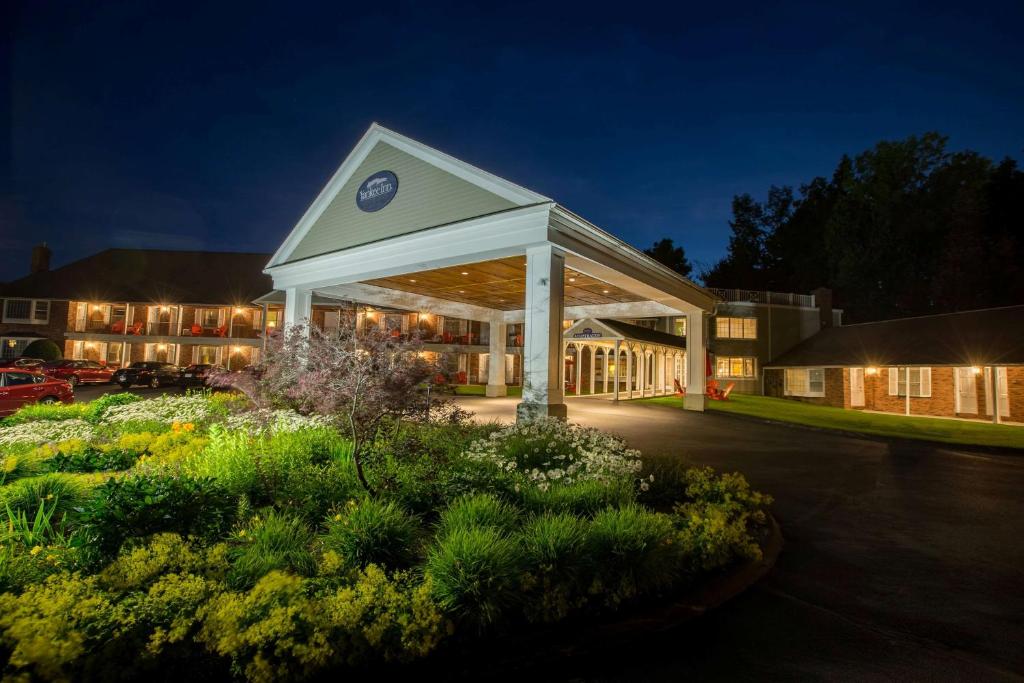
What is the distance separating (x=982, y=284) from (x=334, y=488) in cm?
4588

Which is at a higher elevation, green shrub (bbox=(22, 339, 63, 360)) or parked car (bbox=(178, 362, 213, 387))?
green shrub (bbox=(22, 339, 63, 360))

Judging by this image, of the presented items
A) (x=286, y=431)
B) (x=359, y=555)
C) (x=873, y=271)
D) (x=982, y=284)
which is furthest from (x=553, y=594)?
(x=873, y=271)

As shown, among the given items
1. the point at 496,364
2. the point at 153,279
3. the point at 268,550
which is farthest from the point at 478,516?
the point at 153,279

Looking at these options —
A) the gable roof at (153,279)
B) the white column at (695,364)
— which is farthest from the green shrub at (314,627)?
the gable roof at (153,279)

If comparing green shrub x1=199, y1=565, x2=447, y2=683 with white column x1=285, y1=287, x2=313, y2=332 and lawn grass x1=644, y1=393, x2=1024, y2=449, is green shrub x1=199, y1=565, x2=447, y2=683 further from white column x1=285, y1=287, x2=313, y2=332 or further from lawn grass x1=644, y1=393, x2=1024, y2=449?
lawn grass x1=644, y1=393, x2=1024, y2=449

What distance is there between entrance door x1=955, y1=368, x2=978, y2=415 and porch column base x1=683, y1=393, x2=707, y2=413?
39.6ft

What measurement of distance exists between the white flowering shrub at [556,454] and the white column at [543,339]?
1.97 m

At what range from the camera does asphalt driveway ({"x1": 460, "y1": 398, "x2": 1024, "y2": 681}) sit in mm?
3584

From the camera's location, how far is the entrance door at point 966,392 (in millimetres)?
22703

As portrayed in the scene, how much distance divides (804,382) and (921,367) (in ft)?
22.2

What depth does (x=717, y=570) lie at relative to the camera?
194 inches

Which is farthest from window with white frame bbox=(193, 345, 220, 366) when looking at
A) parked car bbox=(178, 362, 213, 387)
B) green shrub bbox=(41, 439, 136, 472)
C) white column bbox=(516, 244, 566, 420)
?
white column bbox=(516, 244, 566, 420)

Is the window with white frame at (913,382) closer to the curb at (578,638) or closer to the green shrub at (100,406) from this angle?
the curb at (578,638)

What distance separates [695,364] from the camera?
21.9 meters
